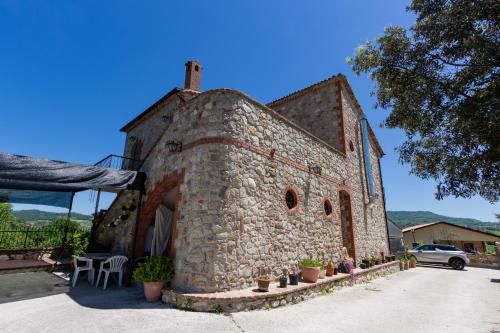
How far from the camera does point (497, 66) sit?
488cm

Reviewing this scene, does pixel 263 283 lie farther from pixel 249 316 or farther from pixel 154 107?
pixel 154 107

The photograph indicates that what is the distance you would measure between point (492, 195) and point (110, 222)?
1235 cm

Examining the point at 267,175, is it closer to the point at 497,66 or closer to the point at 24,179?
the point at 497,66

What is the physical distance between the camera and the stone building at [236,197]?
5.94 meters

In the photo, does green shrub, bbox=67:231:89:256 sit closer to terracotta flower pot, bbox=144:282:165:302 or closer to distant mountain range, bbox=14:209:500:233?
distant mountain range, bbox=14:209:500:233

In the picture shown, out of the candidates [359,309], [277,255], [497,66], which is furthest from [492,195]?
[277,255]

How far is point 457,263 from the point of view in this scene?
17578 millimetres

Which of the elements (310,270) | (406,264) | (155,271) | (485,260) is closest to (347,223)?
(310,270)

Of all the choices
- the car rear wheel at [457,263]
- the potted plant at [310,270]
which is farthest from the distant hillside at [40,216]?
the car rear wheel at [457,263]

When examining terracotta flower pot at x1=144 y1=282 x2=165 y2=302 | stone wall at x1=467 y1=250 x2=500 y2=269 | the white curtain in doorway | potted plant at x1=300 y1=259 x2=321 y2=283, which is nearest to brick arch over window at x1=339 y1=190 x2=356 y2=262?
potted plant at x1=300 y1=259 x2=321 y2=283

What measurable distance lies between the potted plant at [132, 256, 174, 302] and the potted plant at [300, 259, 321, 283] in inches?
152

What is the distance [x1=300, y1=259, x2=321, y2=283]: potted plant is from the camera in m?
7.27

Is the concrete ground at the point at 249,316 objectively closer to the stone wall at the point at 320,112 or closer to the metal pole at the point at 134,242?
the metal pole at the point at 134,242

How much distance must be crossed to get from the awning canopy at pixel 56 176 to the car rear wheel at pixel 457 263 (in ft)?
71.1
